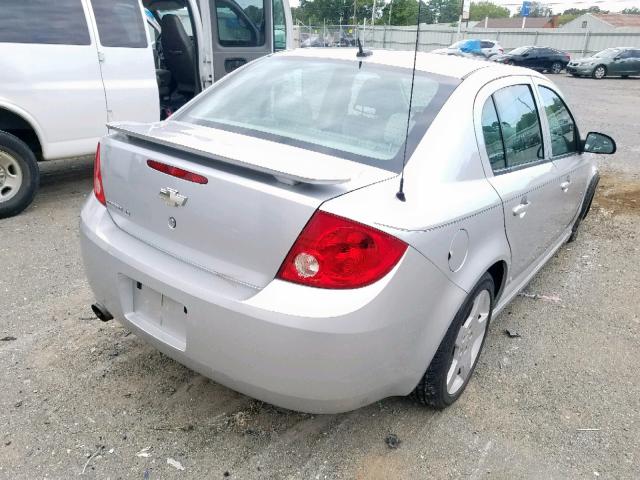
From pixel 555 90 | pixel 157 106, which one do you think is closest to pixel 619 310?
pixel 555 90

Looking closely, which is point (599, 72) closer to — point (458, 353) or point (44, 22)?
point (44, 22)

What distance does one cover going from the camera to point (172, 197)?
211cm

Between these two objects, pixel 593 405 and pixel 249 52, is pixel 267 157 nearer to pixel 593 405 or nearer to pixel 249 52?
pixel 593 405

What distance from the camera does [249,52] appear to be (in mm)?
7008

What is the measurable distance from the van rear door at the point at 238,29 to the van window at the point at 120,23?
1.29m

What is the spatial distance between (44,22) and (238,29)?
107 inches

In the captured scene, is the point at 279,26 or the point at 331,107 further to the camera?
the point at 279,26

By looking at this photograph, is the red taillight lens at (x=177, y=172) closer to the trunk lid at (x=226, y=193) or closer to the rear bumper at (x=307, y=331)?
the trunk lid at (x=226, y=193)

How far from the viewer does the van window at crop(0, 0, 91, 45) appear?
4464 mm

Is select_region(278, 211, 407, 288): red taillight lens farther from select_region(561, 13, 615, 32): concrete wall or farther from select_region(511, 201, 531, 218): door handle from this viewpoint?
select_region(561, 13, 615, 32): concrete wall

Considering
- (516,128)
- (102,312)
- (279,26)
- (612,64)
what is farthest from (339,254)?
(612,64)

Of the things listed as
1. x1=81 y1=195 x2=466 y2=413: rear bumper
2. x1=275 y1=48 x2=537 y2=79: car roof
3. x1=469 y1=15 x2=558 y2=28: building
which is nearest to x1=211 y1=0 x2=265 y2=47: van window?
x1=275 y1=48 x2=537 y2=79: car roof

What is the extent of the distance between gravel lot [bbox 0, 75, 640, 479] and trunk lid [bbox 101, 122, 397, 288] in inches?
32.6

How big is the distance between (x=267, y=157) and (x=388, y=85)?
3.01ft
